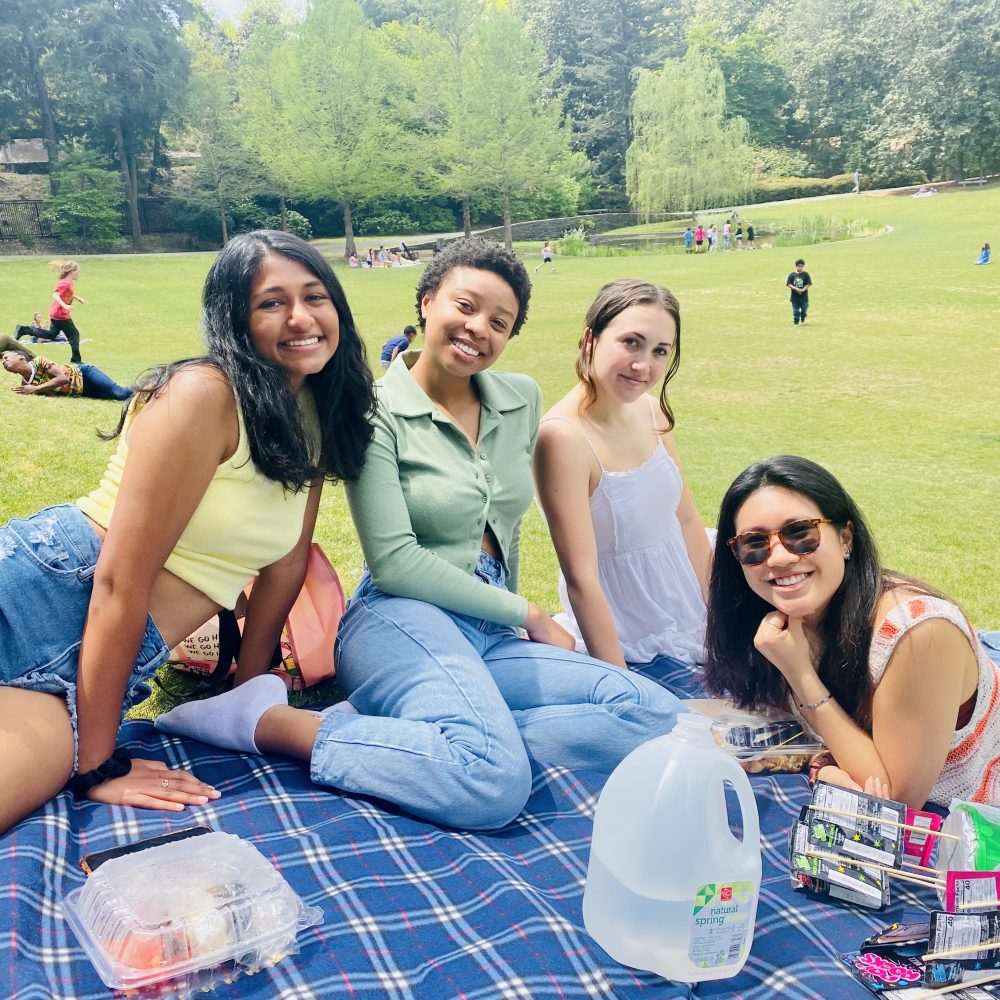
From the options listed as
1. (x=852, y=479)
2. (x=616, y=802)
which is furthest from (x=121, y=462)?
(x=852, y=479)

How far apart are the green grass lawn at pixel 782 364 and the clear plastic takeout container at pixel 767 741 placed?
1879 mm

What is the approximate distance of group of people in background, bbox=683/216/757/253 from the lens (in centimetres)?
3116

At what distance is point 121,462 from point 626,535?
1676mm

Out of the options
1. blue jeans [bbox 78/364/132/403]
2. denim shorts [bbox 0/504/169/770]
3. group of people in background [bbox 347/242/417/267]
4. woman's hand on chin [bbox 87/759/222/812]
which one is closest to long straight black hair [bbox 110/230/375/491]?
denim shorts [bbox 0/504/169/770]

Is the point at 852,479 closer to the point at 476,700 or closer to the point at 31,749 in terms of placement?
Answer: the point at 476,700

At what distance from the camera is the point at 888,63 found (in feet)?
132

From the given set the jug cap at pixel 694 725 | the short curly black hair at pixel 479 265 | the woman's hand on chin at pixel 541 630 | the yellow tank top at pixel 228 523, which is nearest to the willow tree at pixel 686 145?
the short curly black hair at pixel 479 265

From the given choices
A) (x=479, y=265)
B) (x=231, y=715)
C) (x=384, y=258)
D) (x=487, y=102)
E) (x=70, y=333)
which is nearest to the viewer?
(x=231, y=715)

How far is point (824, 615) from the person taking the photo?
2369 millimetres

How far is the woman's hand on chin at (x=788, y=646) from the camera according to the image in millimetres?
2330

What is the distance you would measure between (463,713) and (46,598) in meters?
1.01

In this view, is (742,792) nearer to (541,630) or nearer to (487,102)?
(541,630)

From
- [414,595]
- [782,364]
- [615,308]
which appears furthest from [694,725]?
[782,364]

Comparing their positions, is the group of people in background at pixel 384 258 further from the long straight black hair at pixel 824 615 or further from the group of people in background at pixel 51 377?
the long straight black hair at pixel 824 615
